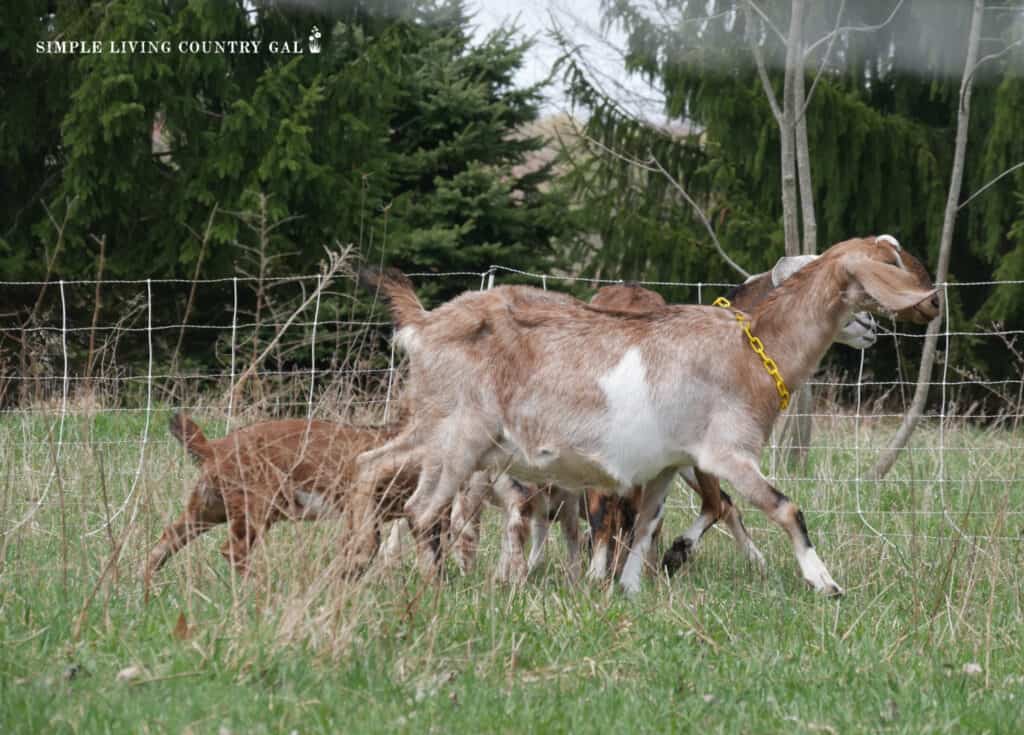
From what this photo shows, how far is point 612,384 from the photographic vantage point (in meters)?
5.93

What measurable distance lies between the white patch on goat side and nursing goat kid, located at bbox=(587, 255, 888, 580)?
58 centimetres

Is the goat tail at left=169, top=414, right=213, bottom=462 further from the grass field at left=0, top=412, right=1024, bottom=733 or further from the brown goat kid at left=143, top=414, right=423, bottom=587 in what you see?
the grass field at left=0, top=412, right=1024, bottom=733

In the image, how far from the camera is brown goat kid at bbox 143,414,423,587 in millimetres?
5488

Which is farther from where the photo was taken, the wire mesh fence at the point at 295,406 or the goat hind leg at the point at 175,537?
the wire mesh fence at the point at 295,406

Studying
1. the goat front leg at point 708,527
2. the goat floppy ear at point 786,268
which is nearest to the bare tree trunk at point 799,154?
the goat floppy ear at point 786,268

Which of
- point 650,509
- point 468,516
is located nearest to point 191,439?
point 468,516

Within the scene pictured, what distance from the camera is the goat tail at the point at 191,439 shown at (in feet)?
19.6

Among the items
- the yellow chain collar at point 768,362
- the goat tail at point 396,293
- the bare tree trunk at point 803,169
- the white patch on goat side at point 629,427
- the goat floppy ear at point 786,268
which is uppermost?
the bare tree trunk at point 803,169

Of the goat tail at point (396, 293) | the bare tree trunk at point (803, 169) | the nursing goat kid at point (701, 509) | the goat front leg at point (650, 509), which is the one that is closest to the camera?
the goat tail at point (396, 293)

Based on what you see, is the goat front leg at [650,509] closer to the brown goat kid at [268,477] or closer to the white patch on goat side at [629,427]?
the white patch on goat side at [629,427]

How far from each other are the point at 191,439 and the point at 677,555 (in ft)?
7.50

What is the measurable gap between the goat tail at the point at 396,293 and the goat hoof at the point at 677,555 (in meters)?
1.59

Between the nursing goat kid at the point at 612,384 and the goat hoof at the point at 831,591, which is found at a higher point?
the nursing goat kid at the point at 612,384

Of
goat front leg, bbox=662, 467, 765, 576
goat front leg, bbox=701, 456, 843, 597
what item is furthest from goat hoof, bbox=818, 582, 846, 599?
goat front leg, bbox=662, 467, 765, 576
